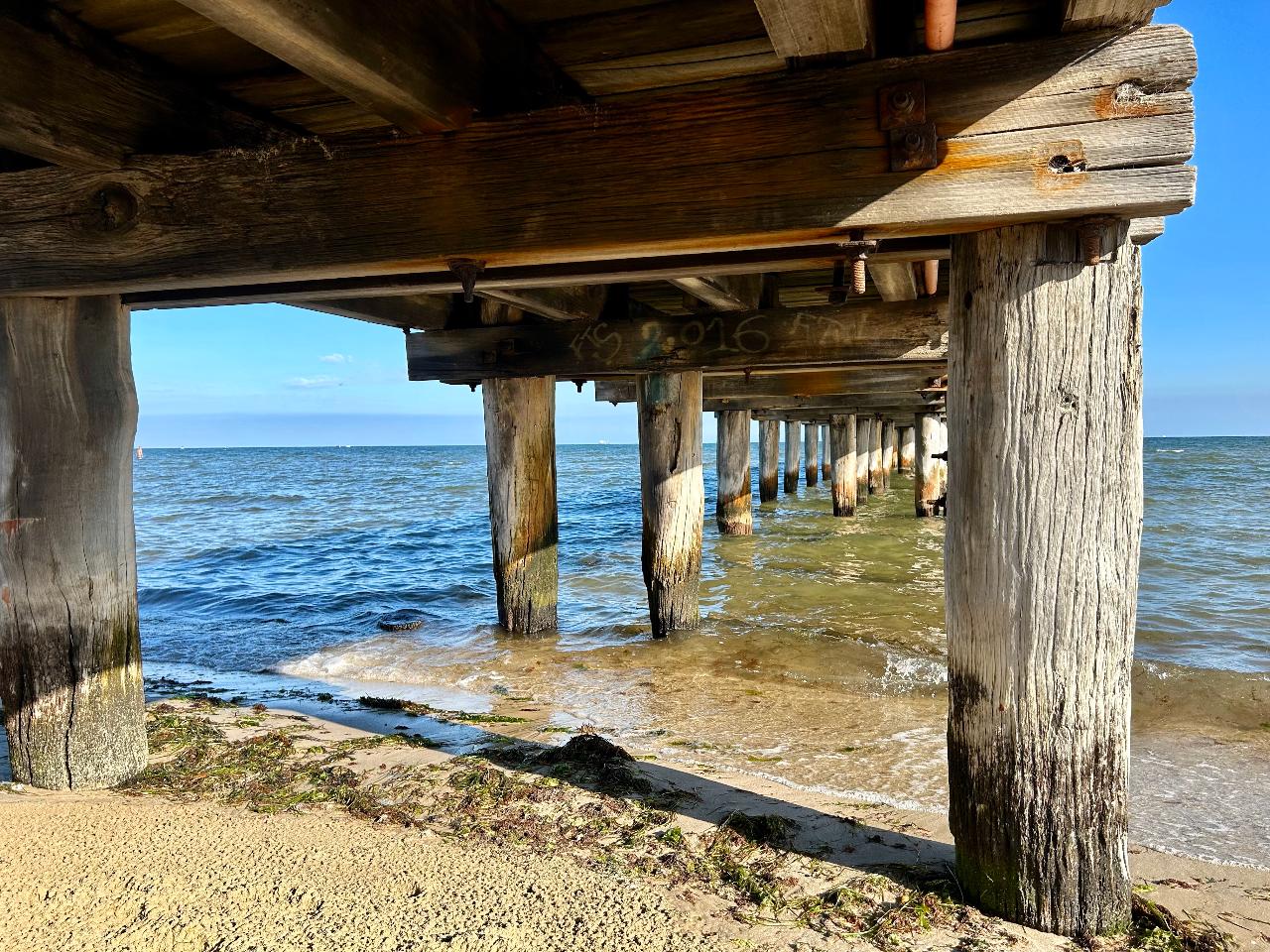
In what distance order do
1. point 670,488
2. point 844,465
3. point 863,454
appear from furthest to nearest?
point 863,454 < point 844,465 < point 670,488

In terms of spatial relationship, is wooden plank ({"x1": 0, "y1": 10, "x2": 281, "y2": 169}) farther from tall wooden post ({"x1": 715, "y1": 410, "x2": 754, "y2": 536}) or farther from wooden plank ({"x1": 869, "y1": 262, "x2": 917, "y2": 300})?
tall wooden post ({"x1": 715, "y1": 410, "x2": 754, "y2": 536})

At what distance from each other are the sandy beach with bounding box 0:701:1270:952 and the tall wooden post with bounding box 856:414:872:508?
20612 mm

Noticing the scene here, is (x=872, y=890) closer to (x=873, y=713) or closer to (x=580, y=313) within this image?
(x=873, y=713)

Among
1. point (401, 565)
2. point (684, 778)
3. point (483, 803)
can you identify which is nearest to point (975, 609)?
point (684, 778)

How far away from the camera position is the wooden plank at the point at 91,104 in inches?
98.1

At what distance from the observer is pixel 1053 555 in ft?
7.74

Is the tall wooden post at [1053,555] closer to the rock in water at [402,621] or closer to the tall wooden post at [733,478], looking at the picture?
the rock in water at [402,621]

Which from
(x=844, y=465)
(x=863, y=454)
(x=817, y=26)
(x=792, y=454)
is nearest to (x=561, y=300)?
(x=817, y=26)

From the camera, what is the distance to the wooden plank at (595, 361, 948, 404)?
920 cm

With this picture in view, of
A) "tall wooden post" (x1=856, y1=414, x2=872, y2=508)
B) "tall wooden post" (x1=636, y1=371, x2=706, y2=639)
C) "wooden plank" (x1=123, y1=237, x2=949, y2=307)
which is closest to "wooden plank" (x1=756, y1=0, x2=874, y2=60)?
"wooden plank" (x1=123, y1=237, x2=949, y2=307)

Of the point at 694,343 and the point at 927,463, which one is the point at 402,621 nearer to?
the point at 694,343

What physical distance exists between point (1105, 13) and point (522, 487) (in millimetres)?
5696

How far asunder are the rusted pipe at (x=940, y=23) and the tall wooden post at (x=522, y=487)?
5.09 m

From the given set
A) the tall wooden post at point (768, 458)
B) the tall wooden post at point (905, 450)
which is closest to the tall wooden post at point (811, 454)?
the tall wooden post at point (768, 458)
